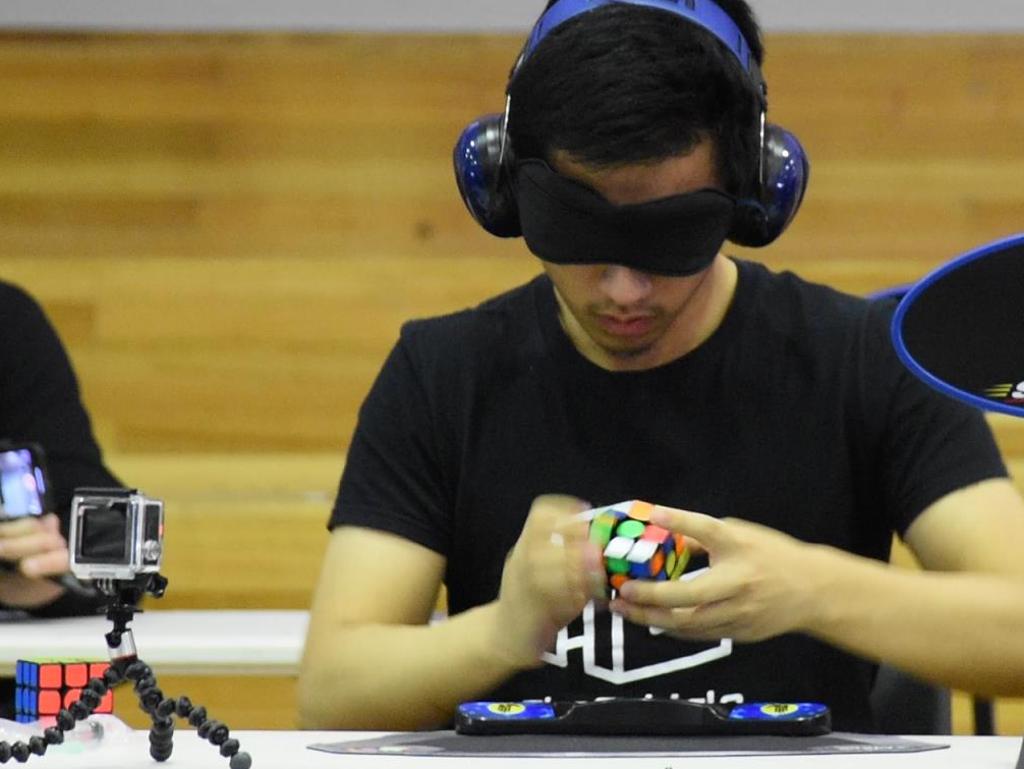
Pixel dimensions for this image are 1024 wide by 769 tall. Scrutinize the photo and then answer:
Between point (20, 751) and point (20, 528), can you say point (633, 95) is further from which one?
point (20, 528)

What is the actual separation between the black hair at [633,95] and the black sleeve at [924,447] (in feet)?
0.90

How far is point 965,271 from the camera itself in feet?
3.15

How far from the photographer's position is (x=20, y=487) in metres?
1.52

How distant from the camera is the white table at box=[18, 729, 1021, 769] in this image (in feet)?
3.55

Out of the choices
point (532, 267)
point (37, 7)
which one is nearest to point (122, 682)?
point (532, 267)

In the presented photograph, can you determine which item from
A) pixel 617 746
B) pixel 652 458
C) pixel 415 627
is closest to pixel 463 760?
pixel 617 746

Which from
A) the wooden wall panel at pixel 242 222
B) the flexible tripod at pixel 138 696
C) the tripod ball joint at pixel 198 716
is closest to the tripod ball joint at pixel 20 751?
the flexible tripod at pixel 138 696

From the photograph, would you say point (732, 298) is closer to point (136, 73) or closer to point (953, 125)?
point (953, 125)

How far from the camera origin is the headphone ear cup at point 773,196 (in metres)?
1.38

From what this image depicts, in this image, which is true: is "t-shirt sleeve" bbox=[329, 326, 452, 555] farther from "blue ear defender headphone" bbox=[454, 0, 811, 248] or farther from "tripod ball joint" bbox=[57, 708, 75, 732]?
"tripod ball joint" bbox=[57, 708, 75, 732]

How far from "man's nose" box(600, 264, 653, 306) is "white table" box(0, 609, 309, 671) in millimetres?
773

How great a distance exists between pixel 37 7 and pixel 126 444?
0.85m

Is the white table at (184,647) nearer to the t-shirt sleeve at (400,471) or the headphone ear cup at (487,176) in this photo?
the t-shirt sleeve at (400,471)

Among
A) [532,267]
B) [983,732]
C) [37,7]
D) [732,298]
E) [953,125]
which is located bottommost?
[983,732]
